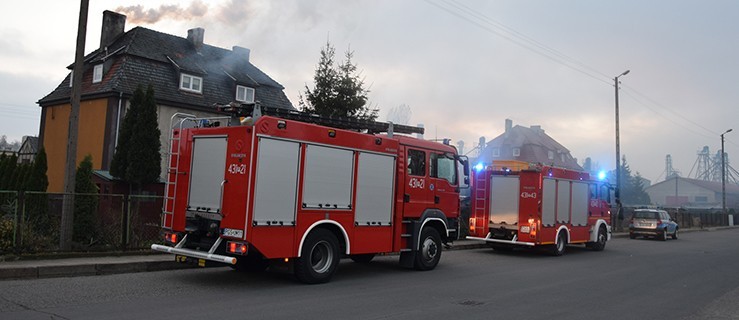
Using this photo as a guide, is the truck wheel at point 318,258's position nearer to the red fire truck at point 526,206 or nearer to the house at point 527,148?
the red fire truck at point 526,206

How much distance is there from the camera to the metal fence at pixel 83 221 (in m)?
10.5

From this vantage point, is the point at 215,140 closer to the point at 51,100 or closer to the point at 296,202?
the point at 296,202

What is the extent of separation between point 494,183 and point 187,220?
10478 mm

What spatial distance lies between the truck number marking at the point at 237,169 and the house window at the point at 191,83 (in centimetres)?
1967

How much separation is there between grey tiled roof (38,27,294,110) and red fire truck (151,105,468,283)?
17106 mm

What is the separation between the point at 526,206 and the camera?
1634cm

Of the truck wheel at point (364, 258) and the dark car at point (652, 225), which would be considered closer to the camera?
the truck wheel at point (364, 258)

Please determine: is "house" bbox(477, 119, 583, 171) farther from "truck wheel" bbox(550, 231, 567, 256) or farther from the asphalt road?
the asphalt road

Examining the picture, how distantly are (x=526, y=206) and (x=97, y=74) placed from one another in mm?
21212

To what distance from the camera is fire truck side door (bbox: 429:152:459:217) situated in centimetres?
1224

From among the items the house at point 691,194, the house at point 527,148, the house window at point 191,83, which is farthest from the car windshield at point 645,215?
the house at point 691,194

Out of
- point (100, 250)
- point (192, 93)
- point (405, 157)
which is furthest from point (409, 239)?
point (192, 93)

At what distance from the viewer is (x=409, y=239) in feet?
38.3

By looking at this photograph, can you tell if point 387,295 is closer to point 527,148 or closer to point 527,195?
point 527,195
